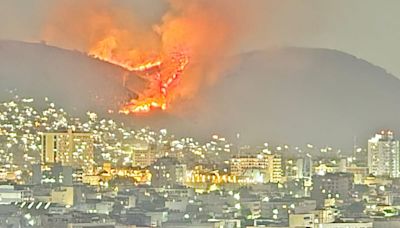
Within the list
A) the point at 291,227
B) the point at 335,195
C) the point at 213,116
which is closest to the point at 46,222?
the point at 291,227

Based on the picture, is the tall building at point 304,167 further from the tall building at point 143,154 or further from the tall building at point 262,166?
the tall building at point 143,154

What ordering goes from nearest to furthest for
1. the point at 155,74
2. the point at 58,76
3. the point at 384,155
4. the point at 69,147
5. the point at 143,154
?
1. the point at 69,147
2. the point at 58,76
3. the point at 143,154
4. the point at 384,155
5. the point at 155,74

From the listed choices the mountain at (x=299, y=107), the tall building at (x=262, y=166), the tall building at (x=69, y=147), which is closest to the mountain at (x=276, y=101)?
the mountain at (x=299, y=107)

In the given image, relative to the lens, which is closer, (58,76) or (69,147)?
(69,147)

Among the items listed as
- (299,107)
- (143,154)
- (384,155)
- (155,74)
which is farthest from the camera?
(155,74)

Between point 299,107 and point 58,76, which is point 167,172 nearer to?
point 58,76

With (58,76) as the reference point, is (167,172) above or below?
below

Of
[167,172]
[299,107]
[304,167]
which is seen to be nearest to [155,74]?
[299,107]

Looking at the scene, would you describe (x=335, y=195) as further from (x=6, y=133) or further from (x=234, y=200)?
(x=6, y=133)
